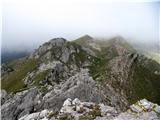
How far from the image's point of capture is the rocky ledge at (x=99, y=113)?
44369 millimetres

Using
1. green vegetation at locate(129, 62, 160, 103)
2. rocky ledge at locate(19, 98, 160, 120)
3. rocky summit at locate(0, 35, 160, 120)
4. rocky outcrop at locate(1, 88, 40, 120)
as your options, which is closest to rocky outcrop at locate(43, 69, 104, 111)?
rocky summit at locate(0, 35, 160, 120)

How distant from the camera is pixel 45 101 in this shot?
113438 millimetres

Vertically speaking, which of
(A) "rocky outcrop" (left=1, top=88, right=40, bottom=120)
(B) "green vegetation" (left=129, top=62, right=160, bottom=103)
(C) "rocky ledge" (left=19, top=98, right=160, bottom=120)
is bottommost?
(B) "green vegetation" (left=129, top=62, right=160, bottom=103)

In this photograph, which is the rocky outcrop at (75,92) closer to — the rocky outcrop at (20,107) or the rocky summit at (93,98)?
the rocky summit at (93,98)

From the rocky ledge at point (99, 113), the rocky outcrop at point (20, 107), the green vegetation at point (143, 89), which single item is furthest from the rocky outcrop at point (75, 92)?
the rocky ledge at point (99, 113)

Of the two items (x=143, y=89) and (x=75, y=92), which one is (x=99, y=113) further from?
(x=143, y=89)

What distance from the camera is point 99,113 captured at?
51844 millimetres

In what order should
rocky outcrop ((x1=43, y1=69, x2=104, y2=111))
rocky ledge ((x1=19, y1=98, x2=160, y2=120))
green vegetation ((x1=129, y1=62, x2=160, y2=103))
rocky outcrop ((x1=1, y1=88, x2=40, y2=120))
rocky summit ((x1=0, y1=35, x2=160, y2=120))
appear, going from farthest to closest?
green vegetation ((x1=129, y1=62, x2=160, y2=103)) → rocky outcrop ((x1=43, y1=69, x2=104, y2=111)) → rocky outcrop ((x1=1, y1=88, x2=40, y2=120)) → rocky summit ((x1=0, y1=35, x2=160, y2=120)) → rocky ledge ((x1=19, y1=98, x2=160, y2=120))

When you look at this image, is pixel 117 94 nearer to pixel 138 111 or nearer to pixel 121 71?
pixel 121 71

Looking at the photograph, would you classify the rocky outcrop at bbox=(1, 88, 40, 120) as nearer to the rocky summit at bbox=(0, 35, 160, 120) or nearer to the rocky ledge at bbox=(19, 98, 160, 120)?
the rocky summit at bbox=(0, 35, 160, 120)

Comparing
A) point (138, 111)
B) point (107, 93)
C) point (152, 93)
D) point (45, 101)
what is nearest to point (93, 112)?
point (138, 111)

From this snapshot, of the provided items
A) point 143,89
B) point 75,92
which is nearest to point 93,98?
point 75,92

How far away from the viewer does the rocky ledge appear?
1747 inches

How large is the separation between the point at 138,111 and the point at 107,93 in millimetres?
102175
